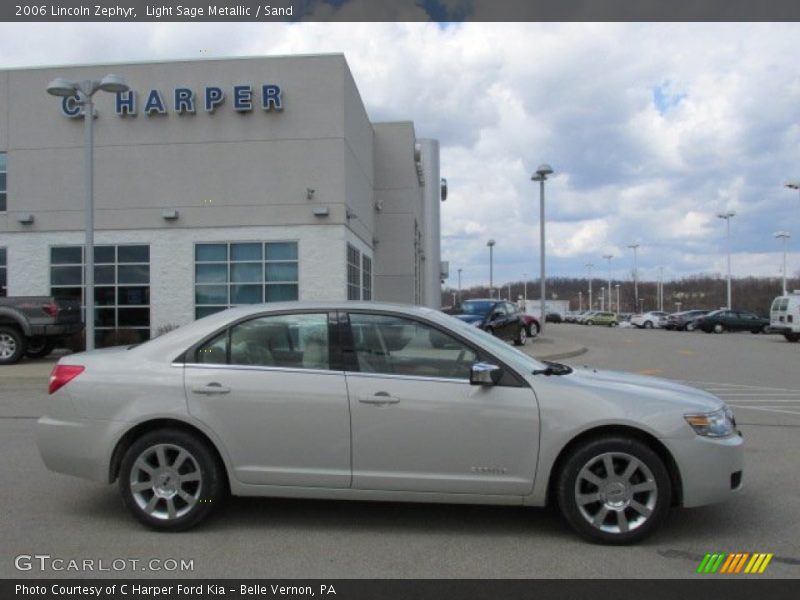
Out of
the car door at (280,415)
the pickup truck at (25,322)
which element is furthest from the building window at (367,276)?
the car door at (280,415)

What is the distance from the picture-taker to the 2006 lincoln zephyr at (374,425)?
4.42 metres

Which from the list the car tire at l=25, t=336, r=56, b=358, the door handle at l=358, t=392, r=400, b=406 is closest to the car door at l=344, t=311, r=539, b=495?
the door handle at l=358, t=392, r=400, b=406

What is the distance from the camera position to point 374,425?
4512 millimetres

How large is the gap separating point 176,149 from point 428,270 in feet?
92.3

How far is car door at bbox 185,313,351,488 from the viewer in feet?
14.9

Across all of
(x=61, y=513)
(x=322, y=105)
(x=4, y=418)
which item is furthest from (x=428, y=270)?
(x=61, y=513)

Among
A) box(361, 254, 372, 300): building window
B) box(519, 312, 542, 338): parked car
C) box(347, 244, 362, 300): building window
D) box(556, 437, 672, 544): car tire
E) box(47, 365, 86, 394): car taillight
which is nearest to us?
box(556, 437, 672, 544): car tire

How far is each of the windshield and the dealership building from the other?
3.92 meters

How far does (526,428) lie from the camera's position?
14.5 ft

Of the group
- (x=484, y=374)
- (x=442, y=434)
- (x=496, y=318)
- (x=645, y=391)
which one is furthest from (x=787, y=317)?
(x=442, y=434)

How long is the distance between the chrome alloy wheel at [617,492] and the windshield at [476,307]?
56.8 feet

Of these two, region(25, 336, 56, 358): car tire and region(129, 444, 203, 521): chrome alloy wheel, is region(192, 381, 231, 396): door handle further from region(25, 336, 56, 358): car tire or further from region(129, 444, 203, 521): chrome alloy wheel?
region(25, 336, 56, 358): car tire

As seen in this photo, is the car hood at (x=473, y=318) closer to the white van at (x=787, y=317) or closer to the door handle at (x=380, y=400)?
the white van at (x=787, y=317)
